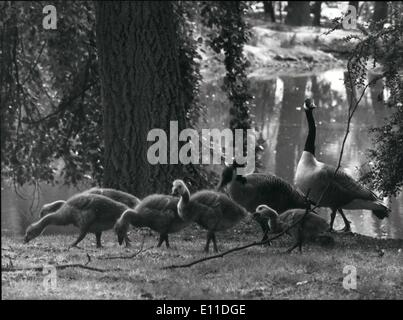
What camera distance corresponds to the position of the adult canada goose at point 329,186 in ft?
32.3

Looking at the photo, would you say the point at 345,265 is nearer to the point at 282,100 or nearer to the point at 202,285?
the point at 202,285

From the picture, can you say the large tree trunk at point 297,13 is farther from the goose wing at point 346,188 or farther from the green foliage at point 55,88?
the goose wing at point 346,188

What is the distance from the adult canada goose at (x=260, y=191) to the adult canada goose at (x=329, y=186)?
0.40 m

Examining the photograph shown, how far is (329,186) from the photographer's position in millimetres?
9852

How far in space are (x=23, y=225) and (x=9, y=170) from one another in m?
1.05

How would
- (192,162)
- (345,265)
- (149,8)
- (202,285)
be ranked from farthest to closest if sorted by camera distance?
(192,162)
(149,8)
(345,265)
(202,285)

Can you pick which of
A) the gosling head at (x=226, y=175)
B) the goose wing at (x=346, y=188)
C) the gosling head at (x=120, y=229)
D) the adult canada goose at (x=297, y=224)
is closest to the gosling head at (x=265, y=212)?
the adult canada goose at (x=297, y=224)

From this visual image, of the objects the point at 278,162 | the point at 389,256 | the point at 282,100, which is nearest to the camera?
the point at 389,256

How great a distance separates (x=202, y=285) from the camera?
21.6ft

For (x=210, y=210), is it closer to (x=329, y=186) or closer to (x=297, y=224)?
(x=297, y=224)

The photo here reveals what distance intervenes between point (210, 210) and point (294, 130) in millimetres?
16325
